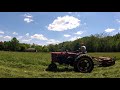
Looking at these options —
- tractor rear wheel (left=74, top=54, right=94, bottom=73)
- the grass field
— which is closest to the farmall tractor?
tractor rear wheel (left=74, top=54, right=94, bottom=73)

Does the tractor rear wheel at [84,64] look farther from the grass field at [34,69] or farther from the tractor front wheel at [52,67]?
the tractor front wheel at [52,67]

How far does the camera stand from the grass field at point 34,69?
28.7 feet

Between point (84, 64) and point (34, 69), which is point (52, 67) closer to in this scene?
point (34, 69)

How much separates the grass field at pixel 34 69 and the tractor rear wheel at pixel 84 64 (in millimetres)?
200

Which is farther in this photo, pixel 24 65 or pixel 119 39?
pixel 119 39

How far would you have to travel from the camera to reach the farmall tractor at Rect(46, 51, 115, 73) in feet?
30.0

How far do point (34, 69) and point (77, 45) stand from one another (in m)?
1.91
